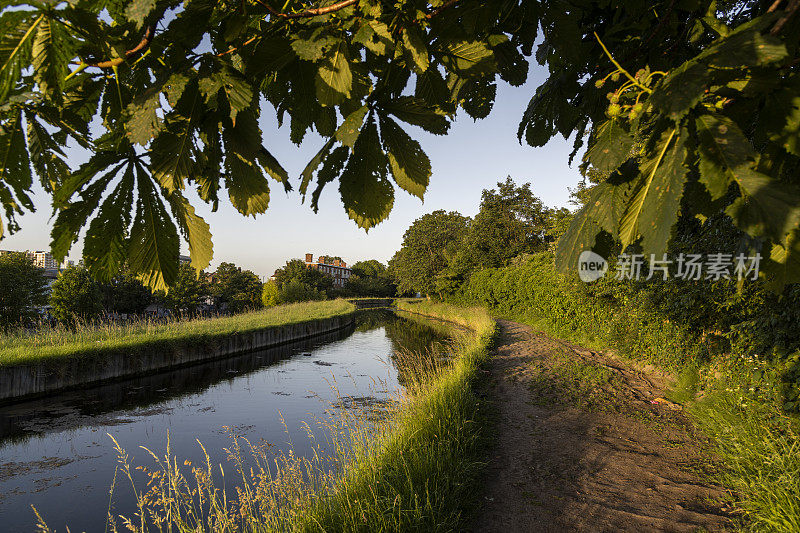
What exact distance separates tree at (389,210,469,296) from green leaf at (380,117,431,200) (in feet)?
121

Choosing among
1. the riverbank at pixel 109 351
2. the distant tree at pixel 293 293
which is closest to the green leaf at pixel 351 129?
the riverbank at pixel 109 351

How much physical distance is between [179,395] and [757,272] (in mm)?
12523

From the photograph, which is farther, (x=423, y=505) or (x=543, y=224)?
(x=543, y=224)

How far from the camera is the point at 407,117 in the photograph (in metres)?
0.93

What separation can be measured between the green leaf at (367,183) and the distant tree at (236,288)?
37489mm

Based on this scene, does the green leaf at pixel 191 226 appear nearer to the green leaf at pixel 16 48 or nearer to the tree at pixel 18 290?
the green leaf at pixel 16 48

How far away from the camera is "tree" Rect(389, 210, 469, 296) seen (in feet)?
128

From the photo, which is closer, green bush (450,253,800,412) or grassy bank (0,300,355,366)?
green bush (450,253,800,412)

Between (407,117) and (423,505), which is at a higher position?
(407,117)

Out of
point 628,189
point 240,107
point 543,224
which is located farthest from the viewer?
point 543,224

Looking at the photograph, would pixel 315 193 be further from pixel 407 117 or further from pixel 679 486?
pixel 679 486

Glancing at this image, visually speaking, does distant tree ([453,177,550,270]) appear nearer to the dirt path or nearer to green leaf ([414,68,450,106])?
the dirt path

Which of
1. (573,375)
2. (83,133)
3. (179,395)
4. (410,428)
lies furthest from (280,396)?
(83,133)

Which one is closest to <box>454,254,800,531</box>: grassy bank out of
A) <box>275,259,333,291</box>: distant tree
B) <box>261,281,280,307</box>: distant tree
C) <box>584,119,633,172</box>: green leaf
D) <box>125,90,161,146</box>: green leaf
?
<box>584,119,633,172</box>: green leaf
